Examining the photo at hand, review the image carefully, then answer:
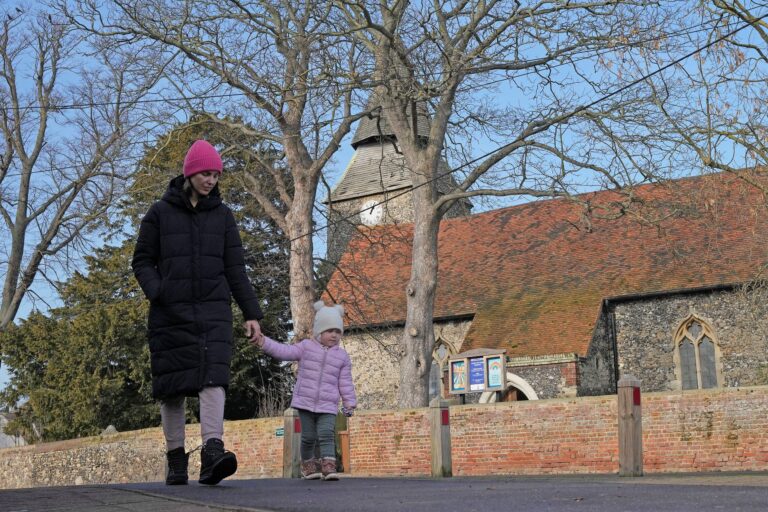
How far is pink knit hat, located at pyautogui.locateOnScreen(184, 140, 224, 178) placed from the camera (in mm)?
6852

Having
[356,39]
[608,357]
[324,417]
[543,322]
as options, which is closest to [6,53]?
[356,39]

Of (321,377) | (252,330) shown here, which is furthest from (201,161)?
A: (321,377)

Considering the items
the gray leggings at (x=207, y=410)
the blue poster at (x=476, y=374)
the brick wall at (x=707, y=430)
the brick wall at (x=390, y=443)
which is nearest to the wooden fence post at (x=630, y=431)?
the gray leggings at (x=207, y=410)

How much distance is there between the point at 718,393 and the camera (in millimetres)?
17375

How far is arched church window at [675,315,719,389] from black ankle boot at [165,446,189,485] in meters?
22.4

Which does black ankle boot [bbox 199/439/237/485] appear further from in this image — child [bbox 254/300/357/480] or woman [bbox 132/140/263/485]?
A: child [bbox 254/300/357/480]

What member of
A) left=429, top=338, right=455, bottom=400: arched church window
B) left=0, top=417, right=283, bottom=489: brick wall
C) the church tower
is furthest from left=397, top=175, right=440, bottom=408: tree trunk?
the church tower

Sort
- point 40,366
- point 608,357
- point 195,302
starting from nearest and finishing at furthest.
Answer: point 195,302 < point 608,357 < point 40,366

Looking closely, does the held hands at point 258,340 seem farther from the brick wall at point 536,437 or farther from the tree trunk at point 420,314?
the tree trunk at point 420,314

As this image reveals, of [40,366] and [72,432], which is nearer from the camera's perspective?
[72,432]

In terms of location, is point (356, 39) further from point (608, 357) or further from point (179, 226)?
point (179, 226)

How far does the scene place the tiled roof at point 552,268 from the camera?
27.1 m

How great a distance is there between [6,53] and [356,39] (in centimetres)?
1382

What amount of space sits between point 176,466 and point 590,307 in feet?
72.8
